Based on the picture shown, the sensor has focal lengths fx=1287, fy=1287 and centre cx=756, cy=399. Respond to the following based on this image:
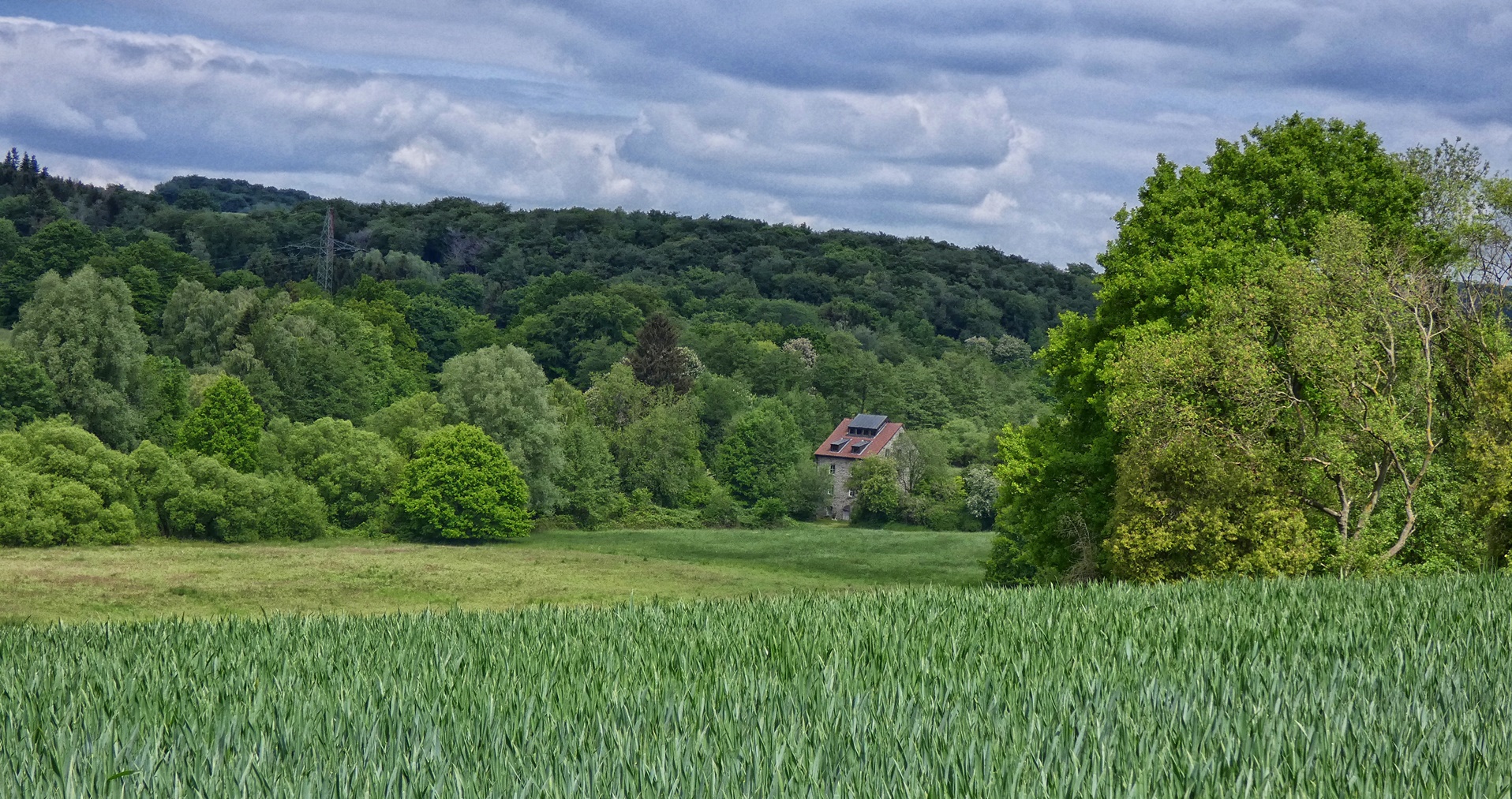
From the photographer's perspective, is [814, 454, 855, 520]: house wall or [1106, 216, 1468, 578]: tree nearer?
[1106, 216, 1468, 578]: tree

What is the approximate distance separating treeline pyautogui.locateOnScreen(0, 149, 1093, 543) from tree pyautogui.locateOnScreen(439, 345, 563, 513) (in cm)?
17

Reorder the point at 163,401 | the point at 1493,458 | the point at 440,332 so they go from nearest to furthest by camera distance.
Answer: the point at 1493,458
the point at 163,401
the point at 440,332

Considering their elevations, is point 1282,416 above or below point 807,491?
above

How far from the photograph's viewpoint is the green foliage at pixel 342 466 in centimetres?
7912

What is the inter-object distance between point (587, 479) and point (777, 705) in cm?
8331

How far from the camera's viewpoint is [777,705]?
7125 mm

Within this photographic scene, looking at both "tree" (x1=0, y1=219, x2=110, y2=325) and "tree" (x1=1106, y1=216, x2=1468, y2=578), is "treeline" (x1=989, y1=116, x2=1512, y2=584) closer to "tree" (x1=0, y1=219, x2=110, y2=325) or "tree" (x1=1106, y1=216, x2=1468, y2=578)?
"tree" (x1=1106, y1=216, x2=1468, y2=578)

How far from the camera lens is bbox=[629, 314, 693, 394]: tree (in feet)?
359

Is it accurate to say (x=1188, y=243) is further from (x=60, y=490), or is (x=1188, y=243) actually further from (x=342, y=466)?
(x=342, y=466)

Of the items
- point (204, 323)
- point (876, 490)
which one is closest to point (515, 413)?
point (204, 323)

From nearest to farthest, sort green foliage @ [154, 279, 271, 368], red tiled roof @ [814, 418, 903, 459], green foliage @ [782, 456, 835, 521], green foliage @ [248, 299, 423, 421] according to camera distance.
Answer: green foliage @ [248, 299, 423, 421]
green foliage @ [154, 279, 271, 368]
green foliage @ [782, 456, 835, 521]
red tiled roof @ [814, 418, 903, 459]

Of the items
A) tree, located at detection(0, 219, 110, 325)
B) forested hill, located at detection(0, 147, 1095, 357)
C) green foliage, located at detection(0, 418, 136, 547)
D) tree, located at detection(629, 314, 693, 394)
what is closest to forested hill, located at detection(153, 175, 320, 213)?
forested hill, located at detection(0, 147, 1095, 357)

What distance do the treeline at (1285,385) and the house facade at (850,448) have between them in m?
65.4

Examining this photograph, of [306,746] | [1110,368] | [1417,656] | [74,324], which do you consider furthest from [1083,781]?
[74,324]
